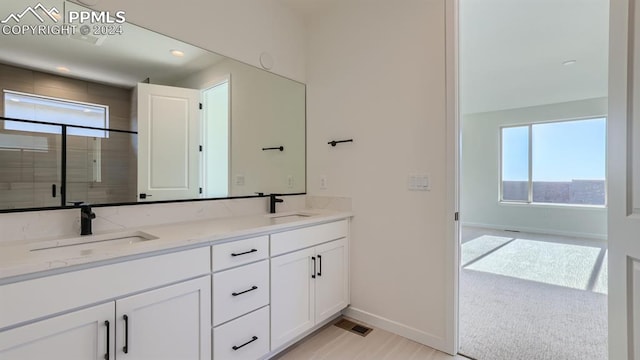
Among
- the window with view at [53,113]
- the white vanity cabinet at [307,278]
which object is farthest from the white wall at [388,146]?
the window with view at [53,113]

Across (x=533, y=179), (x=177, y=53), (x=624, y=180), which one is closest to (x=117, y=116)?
(x=177, y=53)

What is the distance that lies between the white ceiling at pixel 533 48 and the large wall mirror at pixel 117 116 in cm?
184

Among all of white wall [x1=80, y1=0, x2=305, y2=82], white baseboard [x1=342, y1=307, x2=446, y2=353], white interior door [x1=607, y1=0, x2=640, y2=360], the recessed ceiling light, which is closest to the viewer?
white interior door [x1=607, y1=0, x2=640, y2=360]

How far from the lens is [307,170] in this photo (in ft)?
8.93

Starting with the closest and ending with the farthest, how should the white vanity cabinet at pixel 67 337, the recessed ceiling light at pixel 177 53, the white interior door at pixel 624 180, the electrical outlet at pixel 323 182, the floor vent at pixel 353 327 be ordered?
the white vanity cabinet at pixel 67 337 → the white interior door at pixel 624 180 → the recessed ceiling light at pixel 177 53 → the floor vent at pixel 353 327 → the electrical outlet at pixel 323 182

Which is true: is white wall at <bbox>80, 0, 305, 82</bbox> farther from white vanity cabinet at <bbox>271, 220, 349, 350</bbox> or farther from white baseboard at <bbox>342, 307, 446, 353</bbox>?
white baseboard at <bbox>342, 307, 446, 353</bbox>

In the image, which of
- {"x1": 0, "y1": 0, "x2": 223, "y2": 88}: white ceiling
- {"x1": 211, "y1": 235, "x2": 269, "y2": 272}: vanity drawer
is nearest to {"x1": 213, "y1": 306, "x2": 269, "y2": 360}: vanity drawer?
{"x1": 211, "y1": 235, "x2": 269, "y2": 272}: vanity drawer

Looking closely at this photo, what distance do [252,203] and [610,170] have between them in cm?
214

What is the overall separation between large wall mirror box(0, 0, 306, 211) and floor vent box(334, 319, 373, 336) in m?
1.28

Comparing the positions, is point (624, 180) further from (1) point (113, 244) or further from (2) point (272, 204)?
(1) point (113, 244)

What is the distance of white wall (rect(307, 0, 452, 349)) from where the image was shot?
6.47ft

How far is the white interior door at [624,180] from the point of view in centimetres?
111

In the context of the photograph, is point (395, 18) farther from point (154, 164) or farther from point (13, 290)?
point (13, 290)

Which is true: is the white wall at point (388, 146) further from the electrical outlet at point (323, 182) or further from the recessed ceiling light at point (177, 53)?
the recessed ceiling light at point (177, 53)
